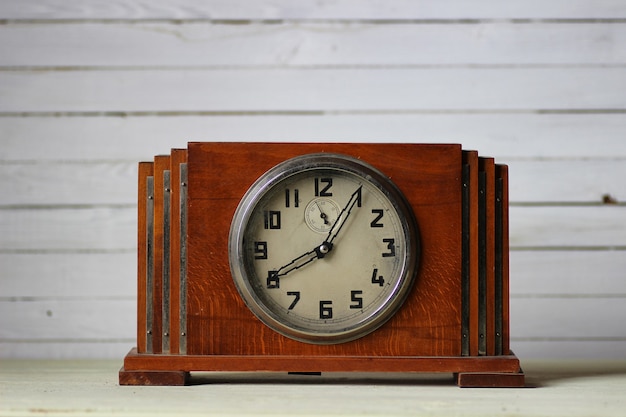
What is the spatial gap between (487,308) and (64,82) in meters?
1.00

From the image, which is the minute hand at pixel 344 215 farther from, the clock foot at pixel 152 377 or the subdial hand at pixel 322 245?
the clock foot at pixel 152 377

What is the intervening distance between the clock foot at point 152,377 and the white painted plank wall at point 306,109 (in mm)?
414

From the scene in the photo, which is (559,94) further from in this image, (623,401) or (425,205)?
(623,401)

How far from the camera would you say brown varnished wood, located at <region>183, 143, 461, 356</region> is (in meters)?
1.29

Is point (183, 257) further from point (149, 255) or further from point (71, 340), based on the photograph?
point (71, 340)

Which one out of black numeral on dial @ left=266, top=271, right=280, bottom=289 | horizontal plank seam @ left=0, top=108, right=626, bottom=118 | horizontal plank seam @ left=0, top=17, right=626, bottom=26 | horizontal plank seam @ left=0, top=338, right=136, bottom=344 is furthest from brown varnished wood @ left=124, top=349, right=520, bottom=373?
horizontal plank seam @ left=0, top=17, right=626, bottom=26

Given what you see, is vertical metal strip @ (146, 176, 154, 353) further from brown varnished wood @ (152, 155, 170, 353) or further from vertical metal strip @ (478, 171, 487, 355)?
vertical metal strip @ (478, 171, 487, 355)

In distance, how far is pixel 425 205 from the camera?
130 centimetres

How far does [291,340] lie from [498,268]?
36cm

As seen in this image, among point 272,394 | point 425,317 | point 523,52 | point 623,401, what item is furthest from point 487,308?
point 523,52

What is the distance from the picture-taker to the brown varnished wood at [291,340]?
4.23 ft

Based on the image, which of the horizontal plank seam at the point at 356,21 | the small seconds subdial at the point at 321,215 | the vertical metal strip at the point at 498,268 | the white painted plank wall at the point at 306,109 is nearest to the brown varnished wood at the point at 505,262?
the vertical metal strip at the point at 498,268

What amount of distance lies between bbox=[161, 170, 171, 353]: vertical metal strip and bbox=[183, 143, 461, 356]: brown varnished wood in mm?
42

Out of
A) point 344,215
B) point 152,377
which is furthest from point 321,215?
point 152,377
